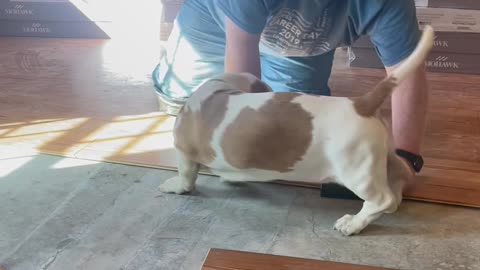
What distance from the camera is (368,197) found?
46.5 inches

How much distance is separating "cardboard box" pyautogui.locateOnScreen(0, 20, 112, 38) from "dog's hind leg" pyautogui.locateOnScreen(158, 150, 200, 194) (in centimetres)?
124

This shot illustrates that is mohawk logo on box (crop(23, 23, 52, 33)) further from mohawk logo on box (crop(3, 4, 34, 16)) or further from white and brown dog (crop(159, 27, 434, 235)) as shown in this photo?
white and brown dog (crop(159, 27, 434, 235))

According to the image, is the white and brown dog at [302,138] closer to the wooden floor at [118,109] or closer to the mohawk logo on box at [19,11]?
the wooden floor at [118,109]

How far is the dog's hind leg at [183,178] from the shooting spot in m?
1.32

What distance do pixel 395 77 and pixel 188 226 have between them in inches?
20.3

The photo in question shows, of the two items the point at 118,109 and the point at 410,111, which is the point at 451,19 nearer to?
the point at 410,111

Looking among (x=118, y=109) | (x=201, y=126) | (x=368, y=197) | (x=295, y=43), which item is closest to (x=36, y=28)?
(x=118, y=109)

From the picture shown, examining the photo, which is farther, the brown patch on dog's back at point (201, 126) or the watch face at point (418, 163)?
the watch face at point (418, 163)

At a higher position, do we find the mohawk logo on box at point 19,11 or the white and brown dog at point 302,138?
the white and brown dog at point 302,138

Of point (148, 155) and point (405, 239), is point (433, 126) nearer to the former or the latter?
point (405, 239)

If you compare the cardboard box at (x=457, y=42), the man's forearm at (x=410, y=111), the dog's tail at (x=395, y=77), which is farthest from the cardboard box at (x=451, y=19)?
the dog's tail at (x=395, y=77)

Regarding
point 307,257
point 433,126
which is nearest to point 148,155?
point 307,257

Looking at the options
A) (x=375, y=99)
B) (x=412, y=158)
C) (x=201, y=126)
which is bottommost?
(x=412, y=158)

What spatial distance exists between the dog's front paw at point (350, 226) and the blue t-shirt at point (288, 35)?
367 millimetres
